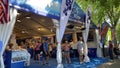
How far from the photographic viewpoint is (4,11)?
9438mm

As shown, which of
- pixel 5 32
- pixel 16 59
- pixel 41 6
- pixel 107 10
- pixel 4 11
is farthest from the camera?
pixel 107 10

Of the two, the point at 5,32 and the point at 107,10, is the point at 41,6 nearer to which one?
the point at 5,32

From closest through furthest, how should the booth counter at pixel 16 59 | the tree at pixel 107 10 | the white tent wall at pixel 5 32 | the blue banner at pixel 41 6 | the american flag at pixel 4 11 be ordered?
the american flag at pixel 4 11
the white tent wall at pixel 5 32
the blue banner at pixel 41 6
the booth counter at pixel 16 59
the tree at pixel 107 10

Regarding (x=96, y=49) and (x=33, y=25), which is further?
(x=96, y=49)

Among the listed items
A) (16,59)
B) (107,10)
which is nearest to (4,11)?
(16,59)

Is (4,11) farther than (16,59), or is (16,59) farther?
(16,59)

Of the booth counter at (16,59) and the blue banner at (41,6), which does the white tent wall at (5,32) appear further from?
the booth counter at (16,59)

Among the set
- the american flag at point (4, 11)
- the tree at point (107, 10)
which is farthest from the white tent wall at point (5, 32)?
the tree at point (107, 10)

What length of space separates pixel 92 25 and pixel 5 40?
34.8 ft

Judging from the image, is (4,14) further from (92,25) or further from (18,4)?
(92,25)

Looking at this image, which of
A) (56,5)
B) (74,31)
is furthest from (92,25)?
(56,5)

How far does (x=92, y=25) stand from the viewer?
1912 centimetres

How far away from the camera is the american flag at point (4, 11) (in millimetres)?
9328

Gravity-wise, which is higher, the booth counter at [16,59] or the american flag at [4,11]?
the american flag at [4,11]
